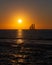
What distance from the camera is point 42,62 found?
63.7 ft

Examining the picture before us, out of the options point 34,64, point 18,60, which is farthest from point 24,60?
point 34,64

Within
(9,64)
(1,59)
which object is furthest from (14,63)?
(1,59)

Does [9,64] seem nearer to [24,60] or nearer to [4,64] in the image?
[4,64]

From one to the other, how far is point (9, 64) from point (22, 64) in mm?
1051

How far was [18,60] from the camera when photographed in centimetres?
2008

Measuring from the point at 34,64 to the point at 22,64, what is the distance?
972 mm

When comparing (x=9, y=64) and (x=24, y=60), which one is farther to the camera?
(x=24, y=60)

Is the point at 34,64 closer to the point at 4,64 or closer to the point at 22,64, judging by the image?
the point at 22,64

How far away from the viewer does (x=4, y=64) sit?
18.3 m

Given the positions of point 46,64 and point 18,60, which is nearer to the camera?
point 46,64

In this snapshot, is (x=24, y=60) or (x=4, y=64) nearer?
(x=4, y=64)

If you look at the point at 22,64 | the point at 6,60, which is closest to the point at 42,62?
the point at 22,64

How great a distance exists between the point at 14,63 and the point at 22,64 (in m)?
0.73

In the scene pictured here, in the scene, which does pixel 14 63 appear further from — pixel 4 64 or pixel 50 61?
pixel 50 61
